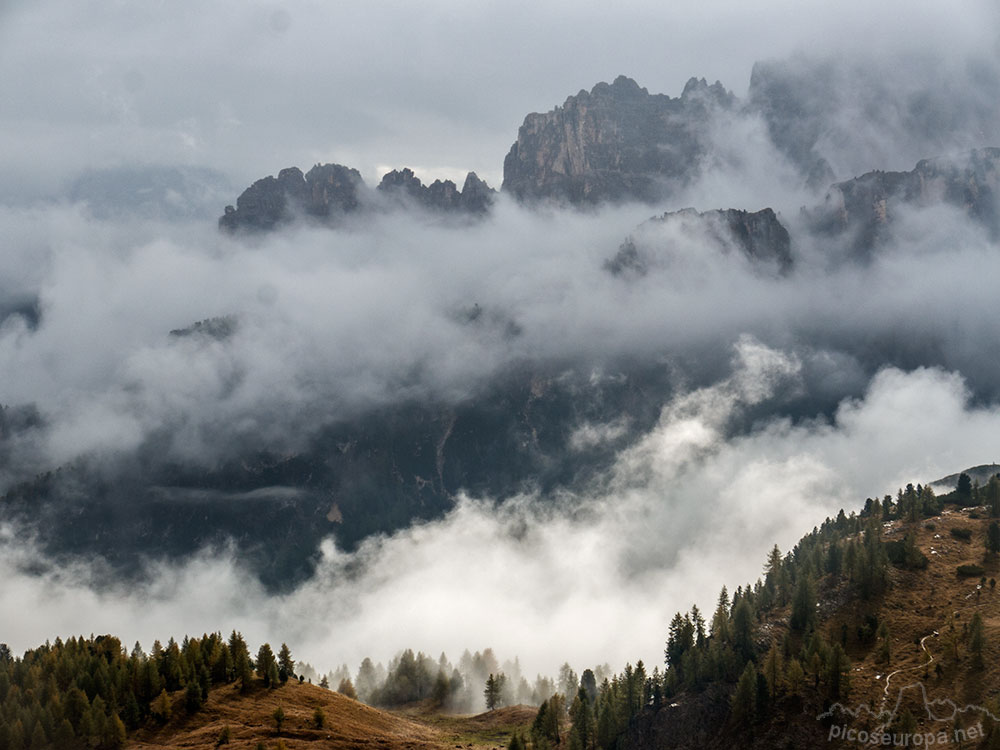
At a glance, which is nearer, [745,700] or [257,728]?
[257,728]

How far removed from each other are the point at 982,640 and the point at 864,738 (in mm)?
37451

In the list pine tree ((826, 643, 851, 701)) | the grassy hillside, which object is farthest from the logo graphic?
the grassy hillside

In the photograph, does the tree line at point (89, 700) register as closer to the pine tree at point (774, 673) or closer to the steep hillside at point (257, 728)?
the steep hillside at point (257, 728)

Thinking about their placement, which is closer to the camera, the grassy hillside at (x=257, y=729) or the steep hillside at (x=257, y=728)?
the grassy hillside at (x=257, y=729)

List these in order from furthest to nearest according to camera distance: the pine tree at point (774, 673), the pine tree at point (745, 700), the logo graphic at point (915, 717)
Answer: the pine tree at point (774, 673), the pine tree at point (745, 700), the logo graphic at point (915, 717)

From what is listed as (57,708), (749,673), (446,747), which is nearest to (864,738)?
(749,673)

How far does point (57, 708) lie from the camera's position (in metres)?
178

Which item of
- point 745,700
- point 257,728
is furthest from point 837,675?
point 257,728

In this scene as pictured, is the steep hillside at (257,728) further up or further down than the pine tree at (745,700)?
further up

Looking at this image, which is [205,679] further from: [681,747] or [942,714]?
[942,714]

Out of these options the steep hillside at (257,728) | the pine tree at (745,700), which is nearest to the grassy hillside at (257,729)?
the steep hillside at (257,728)

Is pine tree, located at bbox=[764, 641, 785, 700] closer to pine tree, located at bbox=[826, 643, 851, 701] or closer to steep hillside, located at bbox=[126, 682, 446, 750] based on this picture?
pine tree, located at bbox=[826, 643, 851, 701]

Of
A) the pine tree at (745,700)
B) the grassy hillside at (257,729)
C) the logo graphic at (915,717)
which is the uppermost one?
the grassy hillside at (257,729)

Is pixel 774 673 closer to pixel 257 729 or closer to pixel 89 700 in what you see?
pixel 257 729
